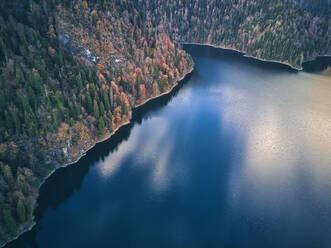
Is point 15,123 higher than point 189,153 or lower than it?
higher

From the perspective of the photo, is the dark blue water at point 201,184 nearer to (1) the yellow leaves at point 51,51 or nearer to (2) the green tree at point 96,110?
(2) the green tree at point 96,110

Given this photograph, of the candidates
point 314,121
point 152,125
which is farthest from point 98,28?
point 314,121

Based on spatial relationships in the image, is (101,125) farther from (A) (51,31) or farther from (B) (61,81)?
(A) (51,31)

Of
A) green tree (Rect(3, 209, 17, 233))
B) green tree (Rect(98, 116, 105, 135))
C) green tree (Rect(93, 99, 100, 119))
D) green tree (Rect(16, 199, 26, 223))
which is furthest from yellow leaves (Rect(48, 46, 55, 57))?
green tree (Rect(3, 209, 17, 233))

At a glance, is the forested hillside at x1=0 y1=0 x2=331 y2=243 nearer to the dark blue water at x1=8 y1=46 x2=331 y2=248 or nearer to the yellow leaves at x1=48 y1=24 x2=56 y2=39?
the yellow leaves at x1=48 y1=24 x2=56 y2=39

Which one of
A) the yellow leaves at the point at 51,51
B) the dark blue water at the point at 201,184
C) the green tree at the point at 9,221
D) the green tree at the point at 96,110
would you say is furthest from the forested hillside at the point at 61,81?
the dark blue water at the point at 201,184

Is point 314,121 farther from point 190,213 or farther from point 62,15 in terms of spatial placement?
point 62,15
